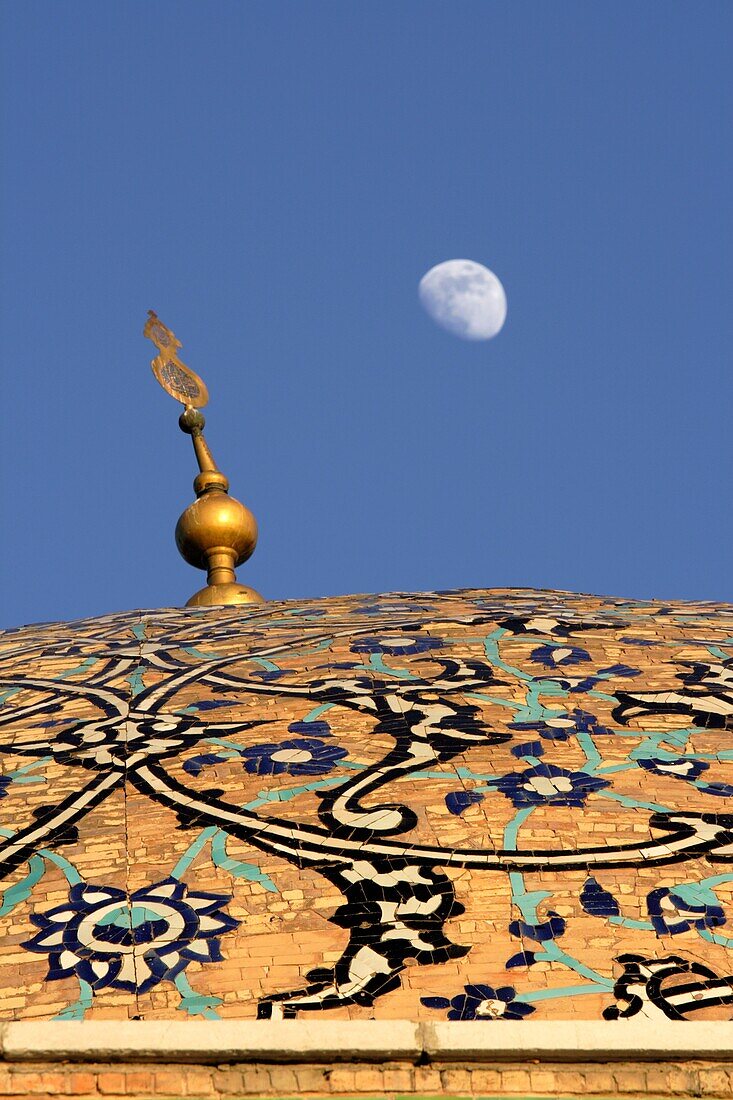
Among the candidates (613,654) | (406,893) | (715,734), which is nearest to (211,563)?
(613,654)

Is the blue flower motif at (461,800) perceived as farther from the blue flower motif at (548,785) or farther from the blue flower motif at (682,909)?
the blue flower motif at (682,909)

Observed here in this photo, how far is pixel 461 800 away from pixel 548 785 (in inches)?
9.5

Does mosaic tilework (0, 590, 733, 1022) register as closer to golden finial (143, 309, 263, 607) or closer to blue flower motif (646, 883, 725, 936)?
blue flower motif (646, 883, 725, 936)

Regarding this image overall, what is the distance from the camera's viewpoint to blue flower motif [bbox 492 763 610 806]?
489 cm

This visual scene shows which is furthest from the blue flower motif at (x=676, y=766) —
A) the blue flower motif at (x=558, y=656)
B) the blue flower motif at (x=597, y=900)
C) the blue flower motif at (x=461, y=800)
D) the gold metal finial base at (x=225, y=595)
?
the gold metal finial base at (x=225, y=595)

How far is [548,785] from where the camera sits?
4969 millimetres

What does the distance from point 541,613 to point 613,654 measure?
0.55 m

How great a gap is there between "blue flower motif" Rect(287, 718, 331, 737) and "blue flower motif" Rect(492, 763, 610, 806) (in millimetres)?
569

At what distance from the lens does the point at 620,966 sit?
4.23 meters

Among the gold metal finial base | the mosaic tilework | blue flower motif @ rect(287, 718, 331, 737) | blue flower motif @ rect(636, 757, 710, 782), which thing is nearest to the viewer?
the mosaic tilework

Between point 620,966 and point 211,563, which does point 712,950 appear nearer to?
point 620,966

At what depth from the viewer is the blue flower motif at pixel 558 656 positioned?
5.86 m

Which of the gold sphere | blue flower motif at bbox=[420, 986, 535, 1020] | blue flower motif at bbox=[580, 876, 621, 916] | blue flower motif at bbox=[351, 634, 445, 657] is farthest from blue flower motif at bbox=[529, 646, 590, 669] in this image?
the gold sphere

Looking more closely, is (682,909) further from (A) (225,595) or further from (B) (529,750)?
(A) (225,595)
